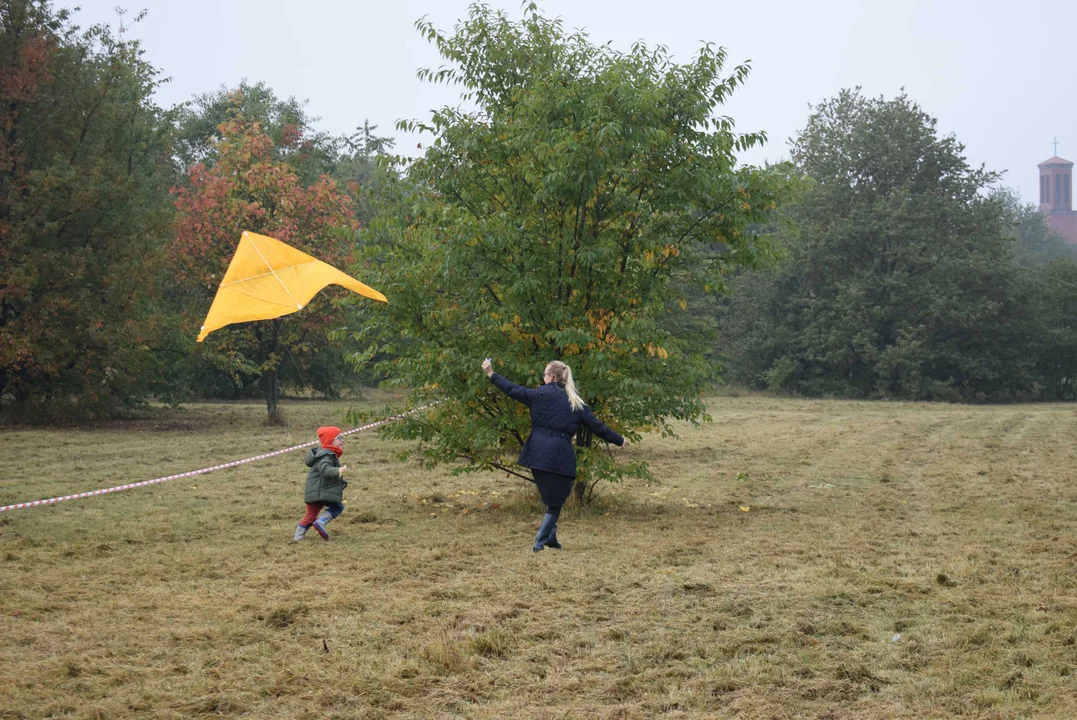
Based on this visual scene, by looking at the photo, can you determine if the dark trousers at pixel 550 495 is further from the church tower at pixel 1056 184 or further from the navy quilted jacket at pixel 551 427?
the church tower at pixel 1056 184

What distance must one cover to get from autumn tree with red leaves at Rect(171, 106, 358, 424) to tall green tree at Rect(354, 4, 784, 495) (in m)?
12.9

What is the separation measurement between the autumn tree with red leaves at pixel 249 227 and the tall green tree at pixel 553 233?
12.9 meters

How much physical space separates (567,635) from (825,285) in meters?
44.0

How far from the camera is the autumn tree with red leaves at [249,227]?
2484 cm

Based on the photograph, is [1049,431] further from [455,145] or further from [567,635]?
[567,635]

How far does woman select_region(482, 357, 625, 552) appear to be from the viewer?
9875mm

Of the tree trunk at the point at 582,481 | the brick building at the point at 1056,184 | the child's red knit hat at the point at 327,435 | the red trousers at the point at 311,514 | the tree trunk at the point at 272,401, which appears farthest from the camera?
the brick building at the point at 1056,184

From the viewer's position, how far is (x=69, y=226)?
81.6 ft

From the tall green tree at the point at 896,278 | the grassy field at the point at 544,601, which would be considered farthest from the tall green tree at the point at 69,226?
the tall green tree at the point at 896,278

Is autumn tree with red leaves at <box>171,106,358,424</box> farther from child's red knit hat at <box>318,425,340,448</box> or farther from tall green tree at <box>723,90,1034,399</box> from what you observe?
tall green tree at <box>723,90,1034,399</box>

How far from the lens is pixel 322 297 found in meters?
25.6

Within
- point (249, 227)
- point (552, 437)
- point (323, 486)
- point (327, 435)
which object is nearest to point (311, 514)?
point (323, 486)

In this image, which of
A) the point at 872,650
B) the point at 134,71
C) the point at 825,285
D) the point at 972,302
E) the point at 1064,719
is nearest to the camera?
the point at 1064,719

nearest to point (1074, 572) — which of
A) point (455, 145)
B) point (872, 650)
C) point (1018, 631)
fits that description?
point (1018, 631)
